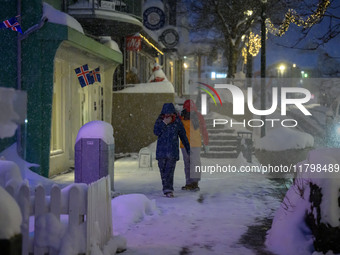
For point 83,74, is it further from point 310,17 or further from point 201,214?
point 201,214

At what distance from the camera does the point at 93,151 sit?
33.9 feet

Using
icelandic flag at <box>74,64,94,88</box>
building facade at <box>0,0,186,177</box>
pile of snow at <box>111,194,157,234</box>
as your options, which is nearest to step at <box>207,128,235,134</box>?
building facade at <box>0,0,186,177</box>

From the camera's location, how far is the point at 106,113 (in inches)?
843

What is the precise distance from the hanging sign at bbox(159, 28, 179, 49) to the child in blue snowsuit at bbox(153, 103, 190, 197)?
24.8 m

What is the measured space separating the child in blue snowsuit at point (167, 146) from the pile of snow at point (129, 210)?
1.37 metres

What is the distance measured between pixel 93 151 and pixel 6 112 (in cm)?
733

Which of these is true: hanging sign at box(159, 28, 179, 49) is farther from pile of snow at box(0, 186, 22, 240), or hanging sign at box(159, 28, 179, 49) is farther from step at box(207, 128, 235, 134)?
pile of snow at box(0, 186, 22, 240)

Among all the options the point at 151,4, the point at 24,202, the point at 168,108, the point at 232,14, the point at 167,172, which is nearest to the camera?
the point at 24,202

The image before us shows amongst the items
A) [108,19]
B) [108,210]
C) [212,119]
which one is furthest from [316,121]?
[108,210]

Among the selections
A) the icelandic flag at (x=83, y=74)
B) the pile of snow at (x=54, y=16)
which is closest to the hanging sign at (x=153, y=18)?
the icelandic flag at (x=83, y=74)

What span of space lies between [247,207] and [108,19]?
9262 mm

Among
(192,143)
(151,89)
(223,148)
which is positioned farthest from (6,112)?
(151,89)

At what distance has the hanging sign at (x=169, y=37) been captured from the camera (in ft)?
116

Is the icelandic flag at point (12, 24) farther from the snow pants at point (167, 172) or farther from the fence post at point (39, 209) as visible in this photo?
the fence post at point (39, 209)
